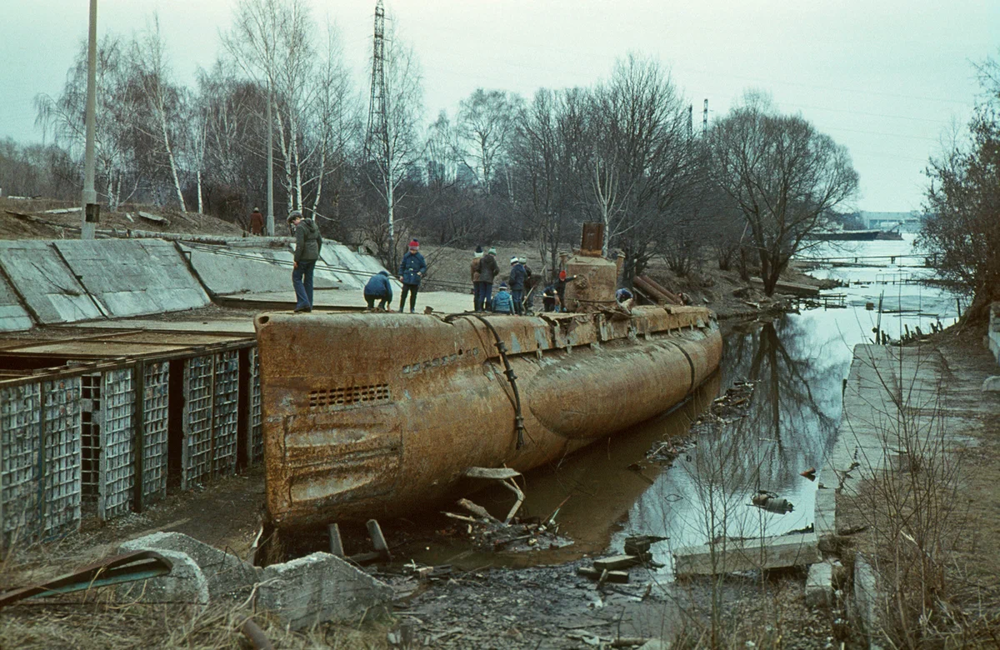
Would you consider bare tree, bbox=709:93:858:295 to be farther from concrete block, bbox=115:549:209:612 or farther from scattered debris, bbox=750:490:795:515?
concrete block, bbox=115:549:209:612

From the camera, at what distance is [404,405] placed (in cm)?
922

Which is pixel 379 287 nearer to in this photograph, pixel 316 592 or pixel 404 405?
pixel 404 405

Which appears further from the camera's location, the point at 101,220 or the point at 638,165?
the point at 638,165

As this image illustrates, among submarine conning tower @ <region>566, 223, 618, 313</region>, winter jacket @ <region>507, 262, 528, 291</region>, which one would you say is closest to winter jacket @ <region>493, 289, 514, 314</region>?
submarine conning tower @ <region>566, 223, 618, 313</region>

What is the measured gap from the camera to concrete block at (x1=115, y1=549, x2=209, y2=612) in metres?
5.43

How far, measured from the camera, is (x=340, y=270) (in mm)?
20781

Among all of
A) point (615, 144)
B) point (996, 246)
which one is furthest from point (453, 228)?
point (996, 246)

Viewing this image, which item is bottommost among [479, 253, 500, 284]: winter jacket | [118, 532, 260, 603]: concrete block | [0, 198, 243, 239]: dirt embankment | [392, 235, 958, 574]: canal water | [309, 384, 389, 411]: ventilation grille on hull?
[392, 235, 958, 574]: canal water

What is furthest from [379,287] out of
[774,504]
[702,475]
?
[774,504]

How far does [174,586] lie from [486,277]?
499 inches

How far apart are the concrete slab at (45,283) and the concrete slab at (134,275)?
0.67ft

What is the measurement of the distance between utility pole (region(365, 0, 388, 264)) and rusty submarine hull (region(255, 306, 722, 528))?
1958cm

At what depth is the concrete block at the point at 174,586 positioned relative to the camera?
5.43 meters

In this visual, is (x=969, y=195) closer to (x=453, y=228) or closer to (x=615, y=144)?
(x=615, y=144)
